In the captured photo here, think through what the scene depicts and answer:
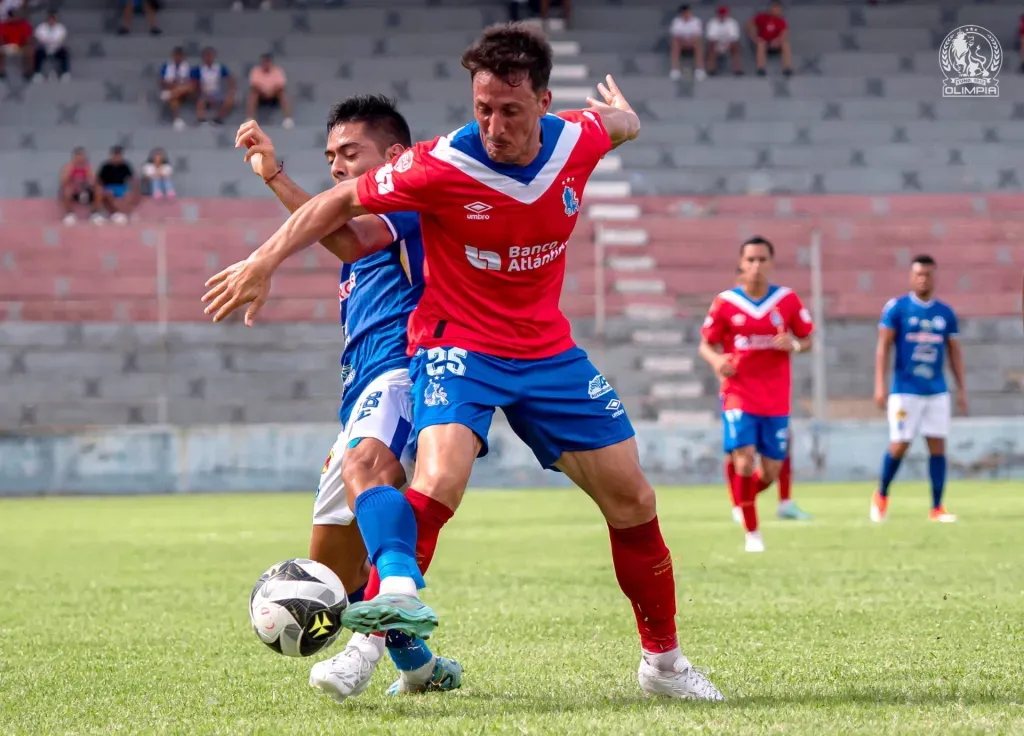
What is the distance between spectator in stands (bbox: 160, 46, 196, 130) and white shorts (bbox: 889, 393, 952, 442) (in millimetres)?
16065

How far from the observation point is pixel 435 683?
206 inches

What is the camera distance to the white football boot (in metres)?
4.91

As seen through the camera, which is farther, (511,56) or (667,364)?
(667,364)

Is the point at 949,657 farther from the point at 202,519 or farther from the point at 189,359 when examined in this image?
the point at 189,359

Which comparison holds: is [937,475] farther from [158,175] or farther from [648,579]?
[158,175]

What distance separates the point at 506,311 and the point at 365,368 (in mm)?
728

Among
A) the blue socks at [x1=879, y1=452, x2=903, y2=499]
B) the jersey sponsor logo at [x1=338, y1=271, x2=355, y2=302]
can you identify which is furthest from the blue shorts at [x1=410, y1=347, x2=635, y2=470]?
the blue socks at [x1=879, y1=452, x2=903, y2=499]

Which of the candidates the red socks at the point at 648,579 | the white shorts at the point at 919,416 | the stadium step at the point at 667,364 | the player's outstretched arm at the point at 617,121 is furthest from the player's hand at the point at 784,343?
the stadium step at the point at 667,364

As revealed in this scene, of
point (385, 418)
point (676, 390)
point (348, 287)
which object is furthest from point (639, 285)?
point (385, 418)

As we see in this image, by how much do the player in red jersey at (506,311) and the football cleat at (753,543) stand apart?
5.84 metres

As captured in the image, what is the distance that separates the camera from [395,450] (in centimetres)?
526

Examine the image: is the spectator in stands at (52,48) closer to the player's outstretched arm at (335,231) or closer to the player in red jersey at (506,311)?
the player's outstretched arm at (335,231)

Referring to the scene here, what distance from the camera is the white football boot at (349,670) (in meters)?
4.91

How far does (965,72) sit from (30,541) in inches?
827
